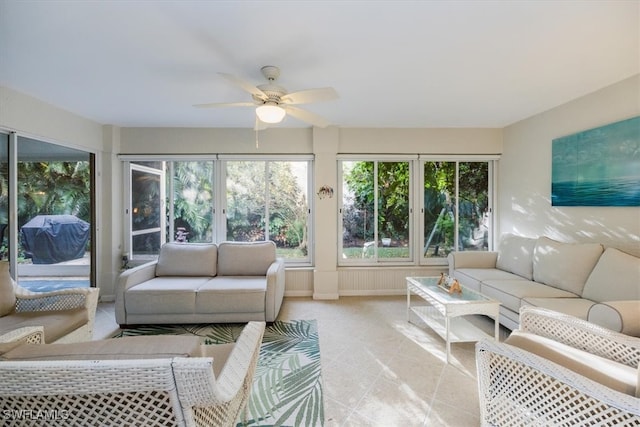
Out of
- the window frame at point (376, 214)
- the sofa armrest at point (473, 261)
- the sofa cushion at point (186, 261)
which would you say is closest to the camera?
the sofa cushion at point (186, 261)

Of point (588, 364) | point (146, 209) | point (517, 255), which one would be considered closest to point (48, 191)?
point (146, 209)

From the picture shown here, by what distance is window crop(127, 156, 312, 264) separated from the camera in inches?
162

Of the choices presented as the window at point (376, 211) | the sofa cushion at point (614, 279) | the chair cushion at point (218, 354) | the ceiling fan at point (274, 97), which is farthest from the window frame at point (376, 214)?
the chair cushion at point (218, 354)

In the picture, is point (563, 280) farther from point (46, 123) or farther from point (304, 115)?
point (46, 123)

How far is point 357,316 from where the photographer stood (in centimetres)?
329

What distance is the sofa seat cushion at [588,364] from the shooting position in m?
1.16

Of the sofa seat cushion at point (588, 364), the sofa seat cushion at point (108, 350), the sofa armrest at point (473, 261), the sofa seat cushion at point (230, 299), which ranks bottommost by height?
the sofa seat cushion at point (230, 299)

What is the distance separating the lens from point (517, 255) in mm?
3283

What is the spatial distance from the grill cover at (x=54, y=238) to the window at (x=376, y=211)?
352 centimetres

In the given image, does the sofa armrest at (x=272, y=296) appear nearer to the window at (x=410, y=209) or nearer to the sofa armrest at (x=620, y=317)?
the window at (x=410, y=209)

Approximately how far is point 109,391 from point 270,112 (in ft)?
6.20

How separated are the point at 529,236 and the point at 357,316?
2.46 m

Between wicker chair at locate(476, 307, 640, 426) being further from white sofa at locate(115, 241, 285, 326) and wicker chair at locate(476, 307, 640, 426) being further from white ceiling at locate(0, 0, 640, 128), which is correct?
white sofa at locate(115, 241, 285, 326)

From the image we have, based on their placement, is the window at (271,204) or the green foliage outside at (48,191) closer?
the green foliage outside at (48,191)
